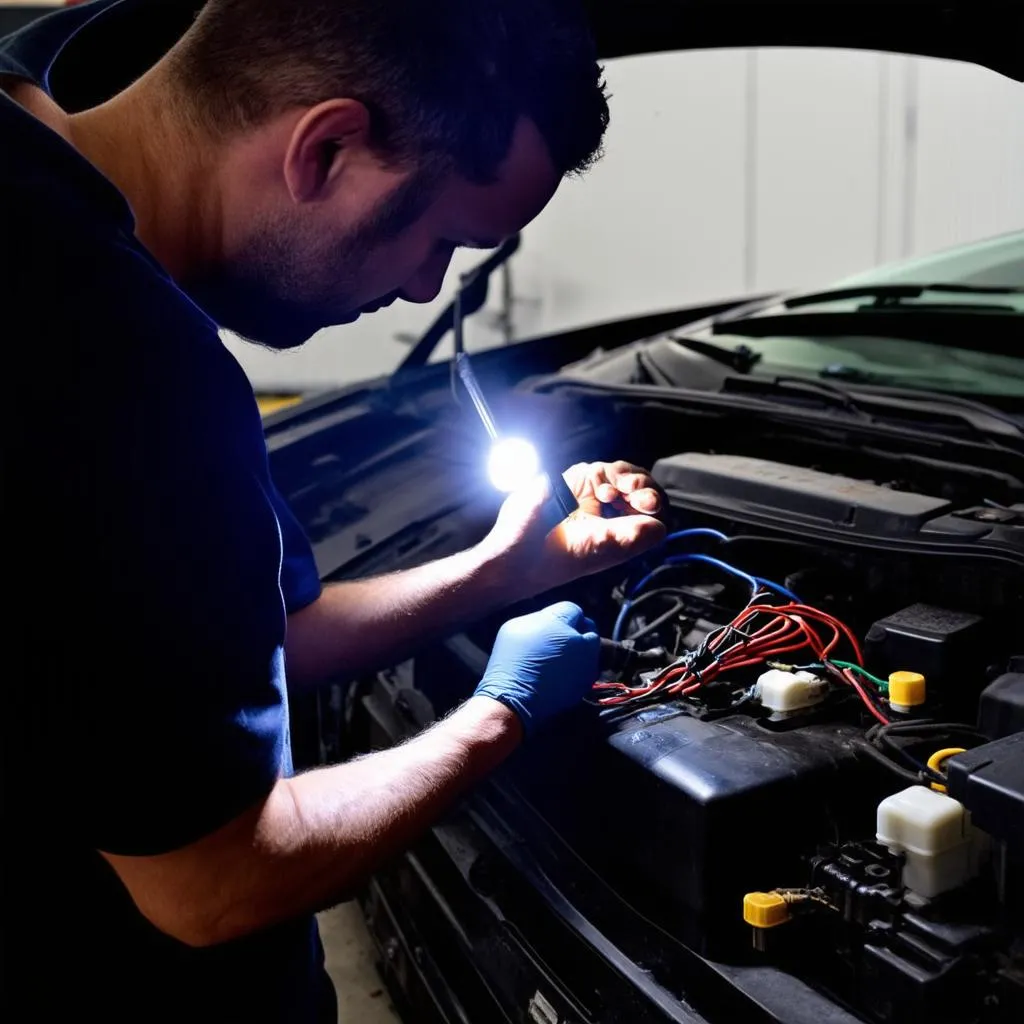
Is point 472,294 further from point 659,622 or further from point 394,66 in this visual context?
point 394,66

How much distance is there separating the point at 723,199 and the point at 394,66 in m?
3.50

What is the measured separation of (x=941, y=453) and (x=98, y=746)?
1091 mm

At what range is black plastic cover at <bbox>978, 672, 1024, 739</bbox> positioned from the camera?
94cm

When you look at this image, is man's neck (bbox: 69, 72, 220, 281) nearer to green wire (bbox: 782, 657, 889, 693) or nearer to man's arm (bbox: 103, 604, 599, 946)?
man's arm (bbox: 103, 604, 599, 946)

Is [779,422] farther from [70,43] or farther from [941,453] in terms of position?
[70,43]

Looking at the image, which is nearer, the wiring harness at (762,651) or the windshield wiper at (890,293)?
the wiring harness at (762,651)

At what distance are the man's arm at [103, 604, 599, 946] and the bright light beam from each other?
289mm

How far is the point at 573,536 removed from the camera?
1396 millimetres

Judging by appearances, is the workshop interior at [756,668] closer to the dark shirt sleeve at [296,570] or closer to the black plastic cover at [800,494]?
the black plastic cover at [800,494]

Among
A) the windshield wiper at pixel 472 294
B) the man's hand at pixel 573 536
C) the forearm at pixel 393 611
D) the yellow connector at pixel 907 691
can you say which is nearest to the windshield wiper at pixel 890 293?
the windshield wiper at pixel 472 294

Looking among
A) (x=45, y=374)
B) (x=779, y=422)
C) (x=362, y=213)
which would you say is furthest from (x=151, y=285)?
A: (x=779, y=422)

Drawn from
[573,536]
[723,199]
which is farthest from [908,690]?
[723,199]

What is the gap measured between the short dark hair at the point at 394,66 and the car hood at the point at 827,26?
0.37 metres

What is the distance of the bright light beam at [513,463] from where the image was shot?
1.41 meters
